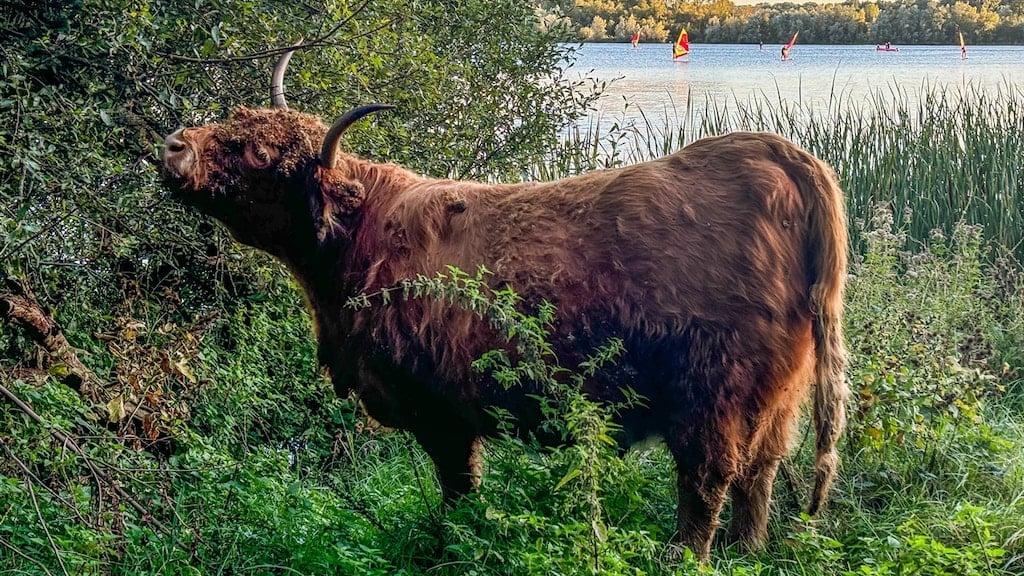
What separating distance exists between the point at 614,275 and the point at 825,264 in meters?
0.69

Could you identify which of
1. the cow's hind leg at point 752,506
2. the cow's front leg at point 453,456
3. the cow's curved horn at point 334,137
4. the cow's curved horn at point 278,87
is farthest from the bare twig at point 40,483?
the cow's hind leg at point 752,506

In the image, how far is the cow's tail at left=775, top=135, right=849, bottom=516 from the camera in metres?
3.29

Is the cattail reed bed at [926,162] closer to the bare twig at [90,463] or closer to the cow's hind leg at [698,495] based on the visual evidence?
the cow's hind leg at [698,495]

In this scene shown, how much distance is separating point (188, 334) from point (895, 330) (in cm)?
333

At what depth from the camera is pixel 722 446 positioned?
3.33m

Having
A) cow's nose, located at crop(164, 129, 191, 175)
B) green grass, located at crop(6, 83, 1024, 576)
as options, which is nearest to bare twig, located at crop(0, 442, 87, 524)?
green grass, located at crop(6, 83, 1024, 576)

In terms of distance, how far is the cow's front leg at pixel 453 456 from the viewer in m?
3.71

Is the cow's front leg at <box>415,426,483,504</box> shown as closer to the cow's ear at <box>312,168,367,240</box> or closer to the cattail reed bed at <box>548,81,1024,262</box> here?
the cow's ear at <box>312,168,367,240</box>

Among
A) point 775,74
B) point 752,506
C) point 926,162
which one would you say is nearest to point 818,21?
point 775,74

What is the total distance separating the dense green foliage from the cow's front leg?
0.32 ft

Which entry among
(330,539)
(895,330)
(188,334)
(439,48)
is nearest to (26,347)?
(188,334)

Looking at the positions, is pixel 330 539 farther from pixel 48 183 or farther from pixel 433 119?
pixel 433 119

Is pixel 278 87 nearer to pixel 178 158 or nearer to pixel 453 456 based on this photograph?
pixel 178 158

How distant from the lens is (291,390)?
17.8 feet
